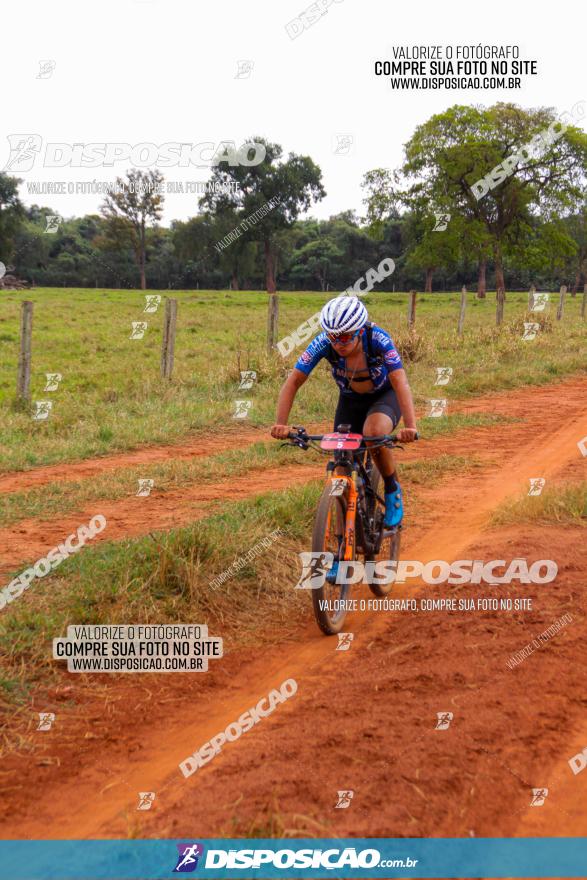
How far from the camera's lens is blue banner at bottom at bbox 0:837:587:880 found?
110 inches

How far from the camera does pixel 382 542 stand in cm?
584

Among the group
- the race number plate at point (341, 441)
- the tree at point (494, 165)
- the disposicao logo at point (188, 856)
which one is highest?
the tree at point (494, 165)

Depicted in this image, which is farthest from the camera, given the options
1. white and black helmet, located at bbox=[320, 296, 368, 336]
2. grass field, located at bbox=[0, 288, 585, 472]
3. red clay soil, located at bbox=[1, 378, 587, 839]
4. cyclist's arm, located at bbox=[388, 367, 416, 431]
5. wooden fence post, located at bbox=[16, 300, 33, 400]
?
wooden fence post, located at bbox=[16, 300, 33, 400]

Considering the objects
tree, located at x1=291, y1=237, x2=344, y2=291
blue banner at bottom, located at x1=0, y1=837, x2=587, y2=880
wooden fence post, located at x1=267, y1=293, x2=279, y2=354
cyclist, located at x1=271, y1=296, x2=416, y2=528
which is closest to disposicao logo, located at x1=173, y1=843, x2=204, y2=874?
blue banner at bottom, located at x1=0, y1=837, x2=587, y2=880

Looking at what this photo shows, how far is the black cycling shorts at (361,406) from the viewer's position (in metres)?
5.51

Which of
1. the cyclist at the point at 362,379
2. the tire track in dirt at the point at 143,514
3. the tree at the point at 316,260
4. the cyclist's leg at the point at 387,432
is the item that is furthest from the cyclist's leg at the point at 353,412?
the tree at the point at 316,260

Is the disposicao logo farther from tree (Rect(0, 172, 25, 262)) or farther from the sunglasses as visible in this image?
tree (Rect(0, 172, 25, 262))

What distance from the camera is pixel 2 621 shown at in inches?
183

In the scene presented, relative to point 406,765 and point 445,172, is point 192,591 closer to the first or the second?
point 406,765

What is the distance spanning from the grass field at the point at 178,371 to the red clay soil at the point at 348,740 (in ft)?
18.4

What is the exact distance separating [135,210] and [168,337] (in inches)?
1945

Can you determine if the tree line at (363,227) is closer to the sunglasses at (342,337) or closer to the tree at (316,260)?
the tree at (316,260)

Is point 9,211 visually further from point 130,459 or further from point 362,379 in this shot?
point 362,379

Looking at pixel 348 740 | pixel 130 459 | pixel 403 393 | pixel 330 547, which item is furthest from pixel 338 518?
pixel 130 459
